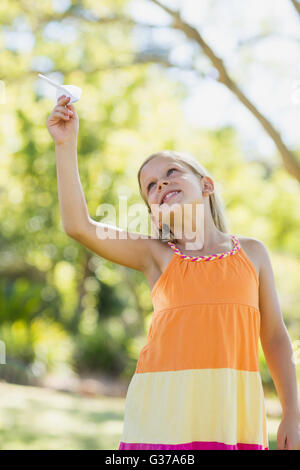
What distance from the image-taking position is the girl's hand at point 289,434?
4.97 ft

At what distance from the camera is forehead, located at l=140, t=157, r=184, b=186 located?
178cm

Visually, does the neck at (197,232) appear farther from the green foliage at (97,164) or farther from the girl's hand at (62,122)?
the green foliage at (97,164)

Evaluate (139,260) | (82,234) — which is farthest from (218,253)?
(82,234)

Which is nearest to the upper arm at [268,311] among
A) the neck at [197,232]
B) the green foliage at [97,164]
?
the neck at [197,232]

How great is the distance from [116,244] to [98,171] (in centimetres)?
781

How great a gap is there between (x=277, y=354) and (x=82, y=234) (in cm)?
69

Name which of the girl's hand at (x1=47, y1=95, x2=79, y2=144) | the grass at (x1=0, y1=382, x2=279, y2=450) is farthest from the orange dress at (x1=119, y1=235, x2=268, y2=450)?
the grass at (x1=0, y1=382, x2=279, y2=450)

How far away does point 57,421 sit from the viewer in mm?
6223

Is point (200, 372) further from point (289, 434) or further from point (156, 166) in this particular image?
point (156, 166)

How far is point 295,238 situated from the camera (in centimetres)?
1027

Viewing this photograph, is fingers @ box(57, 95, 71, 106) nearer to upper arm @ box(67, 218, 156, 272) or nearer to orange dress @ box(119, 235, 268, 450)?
upper arm @ box(67, 218, 156, 272)

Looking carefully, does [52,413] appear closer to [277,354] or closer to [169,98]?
[169,98]

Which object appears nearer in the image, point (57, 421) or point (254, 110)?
point (254, 110)

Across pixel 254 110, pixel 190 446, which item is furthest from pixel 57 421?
pixel 190 446
